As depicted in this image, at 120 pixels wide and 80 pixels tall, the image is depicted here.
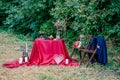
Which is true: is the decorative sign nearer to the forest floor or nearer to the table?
the table

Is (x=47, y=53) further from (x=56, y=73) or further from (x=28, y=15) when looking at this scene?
(x=28, y=15)

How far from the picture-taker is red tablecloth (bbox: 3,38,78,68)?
6.90m

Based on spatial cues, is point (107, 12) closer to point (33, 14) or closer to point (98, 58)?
point (98, 58)

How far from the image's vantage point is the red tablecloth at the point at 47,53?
6.90 m

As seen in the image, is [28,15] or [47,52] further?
[28,15]

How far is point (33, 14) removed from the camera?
39.9 feet

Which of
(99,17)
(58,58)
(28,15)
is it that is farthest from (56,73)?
(28,15)

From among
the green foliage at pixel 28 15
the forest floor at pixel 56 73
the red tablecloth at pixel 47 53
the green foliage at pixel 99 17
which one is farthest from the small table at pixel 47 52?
the green foliage at pixel 28 15

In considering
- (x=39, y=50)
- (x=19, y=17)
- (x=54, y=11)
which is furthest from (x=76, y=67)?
(x=19, y=17)

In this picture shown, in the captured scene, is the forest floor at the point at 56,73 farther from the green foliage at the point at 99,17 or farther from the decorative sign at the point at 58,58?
the green foliage at the point at 99,17

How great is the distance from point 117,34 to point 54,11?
358 cm

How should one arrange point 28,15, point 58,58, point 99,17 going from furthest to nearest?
point 28,15
point 99,17
point 58,58

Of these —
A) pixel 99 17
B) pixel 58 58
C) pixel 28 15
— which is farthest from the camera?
pixel 28 15

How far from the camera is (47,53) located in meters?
7.01
